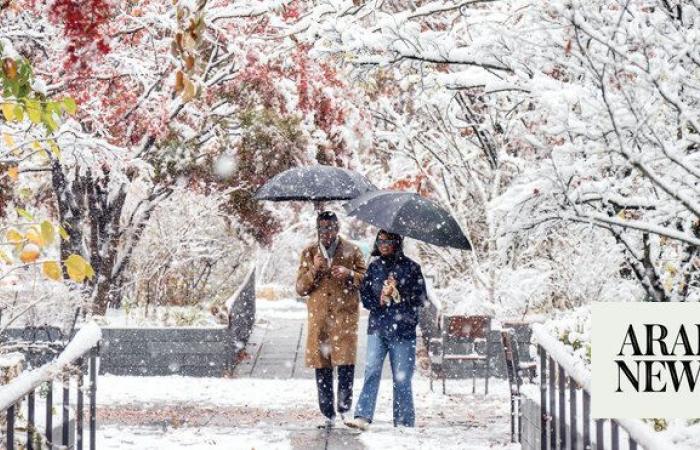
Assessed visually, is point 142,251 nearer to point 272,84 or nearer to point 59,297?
point 59,297

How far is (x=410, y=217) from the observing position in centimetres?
857

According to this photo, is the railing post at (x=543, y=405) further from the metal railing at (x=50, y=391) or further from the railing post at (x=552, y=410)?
the metal railing at (x=50, y=391)

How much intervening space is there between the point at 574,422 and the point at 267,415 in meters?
5.39

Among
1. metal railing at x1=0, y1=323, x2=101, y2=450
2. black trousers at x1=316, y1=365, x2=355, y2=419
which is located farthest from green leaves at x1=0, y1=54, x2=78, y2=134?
black trousers at x1=316, y1=365, x2=355, y2=419

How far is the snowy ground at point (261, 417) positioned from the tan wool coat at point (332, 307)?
0.66 meters

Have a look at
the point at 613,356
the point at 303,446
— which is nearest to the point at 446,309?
the point at 303,446

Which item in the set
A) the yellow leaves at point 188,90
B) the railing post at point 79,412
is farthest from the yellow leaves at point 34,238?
the railing post at point 79,412

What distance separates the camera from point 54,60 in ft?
40.2

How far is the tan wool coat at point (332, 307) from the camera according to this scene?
8.62m

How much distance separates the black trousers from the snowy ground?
0.23 m

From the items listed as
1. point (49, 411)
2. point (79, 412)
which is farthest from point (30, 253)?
point (79, 412)

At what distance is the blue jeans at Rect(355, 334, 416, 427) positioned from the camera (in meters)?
8.40

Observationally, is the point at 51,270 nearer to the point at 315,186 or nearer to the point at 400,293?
the point at 400,293

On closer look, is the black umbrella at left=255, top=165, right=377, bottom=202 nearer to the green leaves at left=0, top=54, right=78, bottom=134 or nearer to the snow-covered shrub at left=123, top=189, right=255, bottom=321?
the green leaves at left=0, top=54, right=78, bottom=134
